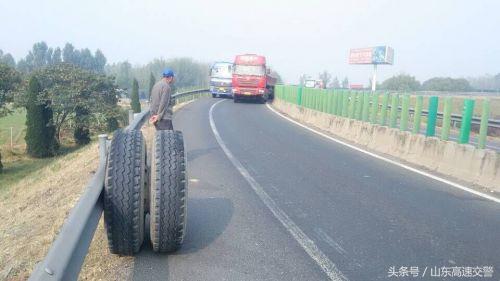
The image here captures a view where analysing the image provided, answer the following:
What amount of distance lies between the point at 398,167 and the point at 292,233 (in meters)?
5.07

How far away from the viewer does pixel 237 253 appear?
4734 millimetres

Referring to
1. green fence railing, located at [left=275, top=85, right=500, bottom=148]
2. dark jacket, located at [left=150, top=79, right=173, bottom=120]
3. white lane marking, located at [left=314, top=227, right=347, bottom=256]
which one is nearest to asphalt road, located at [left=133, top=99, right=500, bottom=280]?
white lane marking, located at [left=314, top=227, right=347, bottom=256]

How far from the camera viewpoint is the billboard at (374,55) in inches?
3017

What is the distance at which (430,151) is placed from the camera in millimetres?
9750

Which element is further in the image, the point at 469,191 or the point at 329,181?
the point at 329,181

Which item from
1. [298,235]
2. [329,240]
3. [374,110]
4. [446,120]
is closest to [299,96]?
[374,110]

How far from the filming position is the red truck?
31.7m

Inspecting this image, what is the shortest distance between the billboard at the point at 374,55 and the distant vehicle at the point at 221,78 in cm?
4391

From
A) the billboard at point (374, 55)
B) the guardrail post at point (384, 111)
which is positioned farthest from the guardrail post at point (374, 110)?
the billboard at point (374, 55)

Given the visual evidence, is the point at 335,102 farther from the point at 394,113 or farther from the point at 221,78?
the point at 221,78

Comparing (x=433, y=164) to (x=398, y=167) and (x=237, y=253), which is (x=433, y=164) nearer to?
(x=398, y=167)

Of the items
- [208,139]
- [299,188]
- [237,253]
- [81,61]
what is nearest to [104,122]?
[208,139]

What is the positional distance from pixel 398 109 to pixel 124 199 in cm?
1095

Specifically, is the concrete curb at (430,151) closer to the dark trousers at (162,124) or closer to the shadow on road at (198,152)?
the shadow on road at (198,152)
